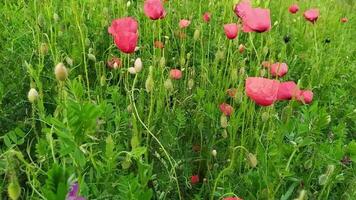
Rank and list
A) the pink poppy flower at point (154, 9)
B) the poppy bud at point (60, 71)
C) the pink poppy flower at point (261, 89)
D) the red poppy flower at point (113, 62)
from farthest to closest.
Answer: the red poppy flower at point (113, 62)
the pink poppy flower at point (154, 9)
the pink poppy flower at point (261, 89)
the poppy bud at point (60, 71)

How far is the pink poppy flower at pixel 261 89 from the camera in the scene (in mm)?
1018

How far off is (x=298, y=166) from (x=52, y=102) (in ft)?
2.48

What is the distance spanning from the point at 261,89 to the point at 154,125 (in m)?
0.34

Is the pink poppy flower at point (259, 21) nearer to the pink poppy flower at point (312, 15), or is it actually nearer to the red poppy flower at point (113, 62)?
the red poppy flower at point (113, 62)

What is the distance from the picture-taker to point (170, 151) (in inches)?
49.5

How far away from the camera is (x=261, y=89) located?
40.2 inches

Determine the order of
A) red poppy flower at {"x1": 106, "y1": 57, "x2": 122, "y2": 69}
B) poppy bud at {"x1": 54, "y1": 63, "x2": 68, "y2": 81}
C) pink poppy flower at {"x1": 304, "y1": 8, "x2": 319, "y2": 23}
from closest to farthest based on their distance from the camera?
poppy bud at {"x1": 54, "y1": 63, "x2": 68, "y2": 81}, red poppy flower at {"x1": 106, "y1": 57, "x2": 122, "y2": 69}, pink poppy flower at {"x1": 304, "y1": 8, "x2": 319, "y2": 23}

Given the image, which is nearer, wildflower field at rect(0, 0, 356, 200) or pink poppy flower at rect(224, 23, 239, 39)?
wildflower field at rect(0, 0, 356, 200)

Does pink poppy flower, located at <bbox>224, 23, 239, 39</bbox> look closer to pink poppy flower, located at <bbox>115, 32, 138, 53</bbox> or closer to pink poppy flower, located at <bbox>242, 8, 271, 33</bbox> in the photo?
pink poppy flower, located at <bbox>242, 8, 271, 33</bbox>

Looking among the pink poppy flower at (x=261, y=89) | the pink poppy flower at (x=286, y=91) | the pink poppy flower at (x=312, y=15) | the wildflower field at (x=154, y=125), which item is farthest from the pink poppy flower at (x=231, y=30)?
the pink poppy flower at (x=312, y=15)

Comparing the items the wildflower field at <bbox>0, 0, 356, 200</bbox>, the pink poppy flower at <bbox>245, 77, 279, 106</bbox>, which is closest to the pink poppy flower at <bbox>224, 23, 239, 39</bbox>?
the wildflower field at <bbox>0, 0, 356, 200</bbox>

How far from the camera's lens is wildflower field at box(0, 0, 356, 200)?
906 millimetres

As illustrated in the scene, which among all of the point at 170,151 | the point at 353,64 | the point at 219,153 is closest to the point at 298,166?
the point at 219,153

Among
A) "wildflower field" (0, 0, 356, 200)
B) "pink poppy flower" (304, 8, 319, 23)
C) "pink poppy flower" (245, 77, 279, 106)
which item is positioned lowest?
"wildflower field" (0, 0, 356, 200)
